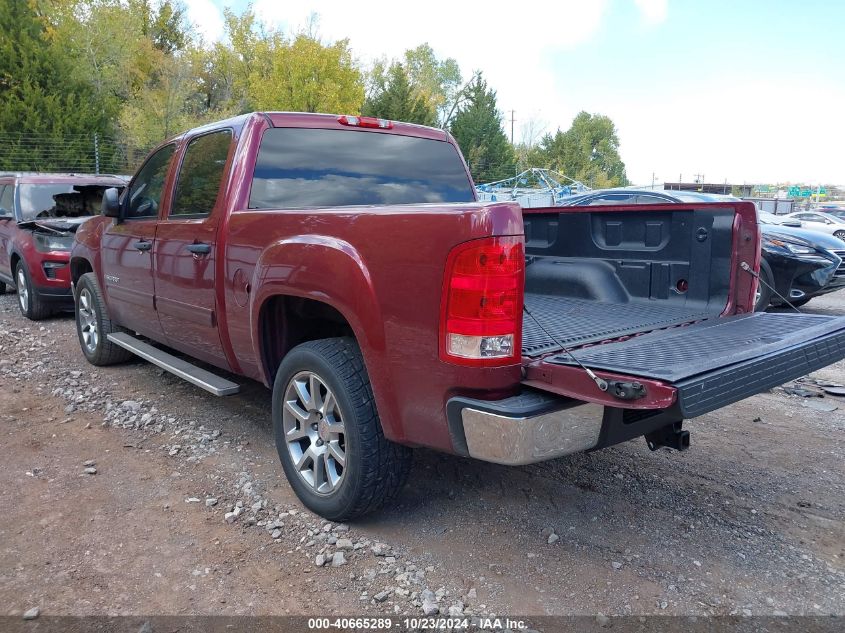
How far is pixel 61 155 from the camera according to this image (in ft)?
90.6

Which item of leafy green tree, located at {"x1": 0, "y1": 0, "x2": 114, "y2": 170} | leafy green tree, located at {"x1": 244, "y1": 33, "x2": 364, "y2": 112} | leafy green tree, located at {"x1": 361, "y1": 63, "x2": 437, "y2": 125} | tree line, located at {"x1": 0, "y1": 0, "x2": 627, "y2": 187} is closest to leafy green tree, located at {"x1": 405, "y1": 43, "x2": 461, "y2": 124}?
tree line, located at {"x1": 0, "y1": 0, "x2": 627, "y2": 187}

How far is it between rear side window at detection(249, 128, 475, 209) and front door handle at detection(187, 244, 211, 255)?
374 mm

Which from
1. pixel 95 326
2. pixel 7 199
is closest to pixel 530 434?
pixel 95 326

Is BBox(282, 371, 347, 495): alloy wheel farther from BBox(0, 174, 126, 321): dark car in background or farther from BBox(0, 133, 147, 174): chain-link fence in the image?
BBox(0, 133, 147, 174): chain-link fence

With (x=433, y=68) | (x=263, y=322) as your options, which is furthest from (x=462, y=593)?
(x=433, y=68)

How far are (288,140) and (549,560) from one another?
8.73 ft

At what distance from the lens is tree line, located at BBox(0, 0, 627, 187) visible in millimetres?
28656

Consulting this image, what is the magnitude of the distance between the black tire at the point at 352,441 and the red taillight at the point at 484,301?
0.62 metres

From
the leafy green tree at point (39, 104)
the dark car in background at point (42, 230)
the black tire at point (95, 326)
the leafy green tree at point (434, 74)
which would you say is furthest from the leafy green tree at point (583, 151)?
the black tire at point (95, 326)

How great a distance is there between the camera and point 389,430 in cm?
280

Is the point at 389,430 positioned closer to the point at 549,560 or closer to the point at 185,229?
the point at 549,560

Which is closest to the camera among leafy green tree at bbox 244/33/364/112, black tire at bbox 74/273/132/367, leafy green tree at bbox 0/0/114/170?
black tire at bbox 74/273/132/367

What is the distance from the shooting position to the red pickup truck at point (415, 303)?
2.41 metres

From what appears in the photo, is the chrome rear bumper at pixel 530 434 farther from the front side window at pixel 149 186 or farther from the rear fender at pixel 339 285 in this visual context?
the front side window at pixel 149 186
